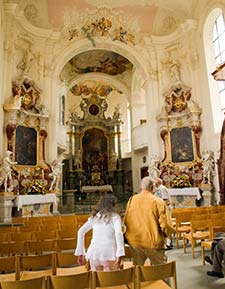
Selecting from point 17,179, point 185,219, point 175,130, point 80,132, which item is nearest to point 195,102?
point 175,130

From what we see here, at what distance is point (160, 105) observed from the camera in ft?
47.6

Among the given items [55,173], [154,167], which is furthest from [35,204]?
[154,167]

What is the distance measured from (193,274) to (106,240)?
215 centimetres

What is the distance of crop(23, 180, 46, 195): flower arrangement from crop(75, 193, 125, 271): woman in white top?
9.19m

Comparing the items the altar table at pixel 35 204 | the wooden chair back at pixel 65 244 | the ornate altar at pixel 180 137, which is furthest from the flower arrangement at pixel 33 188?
the wooden chair back at pixel 65 244

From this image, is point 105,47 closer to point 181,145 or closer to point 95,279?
point 181,145

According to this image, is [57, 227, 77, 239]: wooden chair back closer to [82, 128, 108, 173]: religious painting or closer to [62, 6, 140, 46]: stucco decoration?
[62, 6, 140, 46]: stucco decoration

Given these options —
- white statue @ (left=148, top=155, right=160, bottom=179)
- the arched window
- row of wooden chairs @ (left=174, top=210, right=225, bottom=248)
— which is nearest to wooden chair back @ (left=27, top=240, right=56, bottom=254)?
row of wooden chairs @ (left=174, top=210, right=225, bottom=248)

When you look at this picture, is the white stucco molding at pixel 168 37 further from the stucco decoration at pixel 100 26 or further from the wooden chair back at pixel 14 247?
the wooden chair back at pixel 14 247

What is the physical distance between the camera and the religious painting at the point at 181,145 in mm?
13078

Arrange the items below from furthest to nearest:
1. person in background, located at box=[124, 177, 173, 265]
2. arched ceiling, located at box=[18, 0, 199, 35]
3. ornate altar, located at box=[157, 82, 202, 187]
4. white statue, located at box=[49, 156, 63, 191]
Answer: arched ceiling, located at box=[18, 0, 199, 35] → ornate altar, located at box=[157, 82, 202, 187] → white statue, located at box=[49, 156, 63, 191] → person in background, located at box=[124, 177, 173, 265]

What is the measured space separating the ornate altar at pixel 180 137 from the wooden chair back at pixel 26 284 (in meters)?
10.9

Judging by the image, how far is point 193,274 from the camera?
4035 millimetres

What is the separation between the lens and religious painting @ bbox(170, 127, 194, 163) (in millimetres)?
13078
